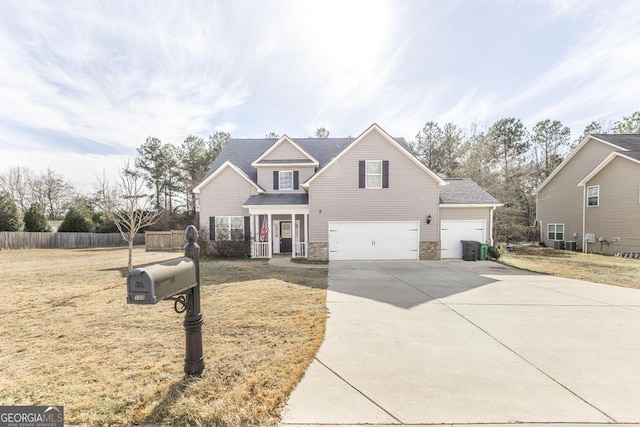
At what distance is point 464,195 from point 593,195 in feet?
38.5

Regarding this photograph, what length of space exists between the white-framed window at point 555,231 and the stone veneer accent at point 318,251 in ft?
66.3

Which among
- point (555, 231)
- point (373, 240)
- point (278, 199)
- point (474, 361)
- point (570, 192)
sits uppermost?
point (570, 192)

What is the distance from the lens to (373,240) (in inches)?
549

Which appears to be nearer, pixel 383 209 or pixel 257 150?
pixel 383 209

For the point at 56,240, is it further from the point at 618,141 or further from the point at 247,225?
the point at 618,141

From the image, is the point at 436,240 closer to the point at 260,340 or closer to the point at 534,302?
the point at 534,302

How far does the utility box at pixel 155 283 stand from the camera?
7.98 feet

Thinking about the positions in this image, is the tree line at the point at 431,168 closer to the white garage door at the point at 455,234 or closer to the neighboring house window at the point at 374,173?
the white garage door at the point at 455,234

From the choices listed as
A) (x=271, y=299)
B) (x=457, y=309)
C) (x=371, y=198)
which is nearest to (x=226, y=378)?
(x=271, y=299)

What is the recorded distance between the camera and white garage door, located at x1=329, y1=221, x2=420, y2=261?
1389 centimetres

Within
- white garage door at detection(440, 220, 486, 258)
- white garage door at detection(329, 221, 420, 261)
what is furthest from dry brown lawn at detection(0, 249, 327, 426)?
white garage door at detection(440, 220, 486, 258)

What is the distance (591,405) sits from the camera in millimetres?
2758

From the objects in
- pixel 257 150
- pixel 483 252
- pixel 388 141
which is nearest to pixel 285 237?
pixel 257 150
